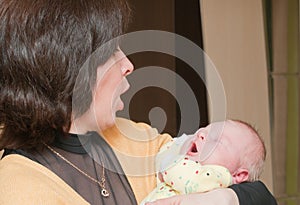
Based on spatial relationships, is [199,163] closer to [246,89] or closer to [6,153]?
[6,153]

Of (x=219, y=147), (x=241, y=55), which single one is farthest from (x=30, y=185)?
Result: (x=241, y=55)

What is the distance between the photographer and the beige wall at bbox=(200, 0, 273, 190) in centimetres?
244

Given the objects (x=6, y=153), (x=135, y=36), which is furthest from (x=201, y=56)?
(x=6, y=153)

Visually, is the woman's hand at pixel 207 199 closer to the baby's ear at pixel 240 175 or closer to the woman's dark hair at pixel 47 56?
the baby's ear at pixel 240 175

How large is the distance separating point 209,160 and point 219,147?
1.5 inches

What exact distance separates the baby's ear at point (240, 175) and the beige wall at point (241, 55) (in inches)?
50.8

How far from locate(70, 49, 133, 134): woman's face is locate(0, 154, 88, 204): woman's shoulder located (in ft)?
0.41

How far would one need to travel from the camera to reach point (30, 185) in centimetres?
95

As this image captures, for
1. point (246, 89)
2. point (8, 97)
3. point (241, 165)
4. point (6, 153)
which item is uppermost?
point (8, 97)

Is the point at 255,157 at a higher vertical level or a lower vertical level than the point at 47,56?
lower

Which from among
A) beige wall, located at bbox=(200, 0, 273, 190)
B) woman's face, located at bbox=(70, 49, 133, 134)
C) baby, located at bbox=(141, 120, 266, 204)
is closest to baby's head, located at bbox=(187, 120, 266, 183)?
baby, located at bbox=(141, 120, 266, 204)

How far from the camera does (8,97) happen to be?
3.38 feet

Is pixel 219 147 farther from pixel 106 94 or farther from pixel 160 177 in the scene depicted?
pixel 106 94

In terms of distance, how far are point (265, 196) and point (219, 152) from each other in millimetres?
147
